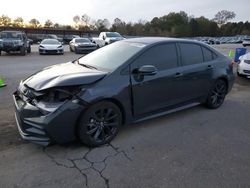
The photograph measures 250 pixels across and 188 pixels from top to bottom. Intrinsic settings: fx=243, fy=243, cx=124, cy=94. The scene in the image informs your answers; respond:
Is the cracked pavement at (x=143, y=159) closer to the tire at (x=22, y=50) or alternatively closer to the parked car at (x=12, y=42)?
the parked car at (x=12, y=42)

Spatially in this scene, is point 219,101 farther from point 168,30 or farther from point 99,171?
point 168,30

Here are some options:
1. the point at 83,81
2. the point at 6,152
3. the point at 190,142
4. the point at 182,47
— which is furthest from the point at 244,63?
the point at 6,152

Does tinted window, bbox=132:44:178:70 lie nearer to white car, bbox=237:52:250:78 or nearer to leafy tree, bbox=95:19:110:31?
white car, bbox=237:52:250:78

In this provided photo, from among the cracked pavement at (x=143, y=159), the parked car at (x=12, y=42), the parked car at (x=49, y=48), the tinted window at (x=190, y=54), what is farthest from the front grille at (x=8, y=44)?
the tinted window at (x=190, y=54)

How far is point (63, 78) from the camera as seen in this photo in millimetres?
3354

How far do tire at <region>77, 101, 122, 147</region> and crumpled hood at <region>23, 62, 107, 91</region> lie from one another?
389 millimetres

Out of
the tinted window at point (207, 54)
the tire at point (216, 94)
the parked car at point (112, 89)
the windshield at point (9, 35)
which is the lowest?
the tire at point (216, 94)

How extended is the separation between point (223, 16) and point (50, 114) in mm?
106019

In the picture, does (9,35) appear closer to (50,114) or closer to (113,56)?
(113,56)

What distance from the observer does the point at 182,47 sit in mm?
4625

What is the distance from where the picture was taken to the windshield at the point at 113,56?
155 inches

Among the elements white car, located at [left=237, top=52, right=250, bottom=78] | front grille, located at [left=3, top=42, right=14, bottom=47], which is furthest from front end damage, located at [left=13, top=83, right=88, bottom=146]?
front grille, located at [left=3, top=42, right=14, bottom=47]

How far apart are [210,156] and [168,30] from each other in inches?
3377

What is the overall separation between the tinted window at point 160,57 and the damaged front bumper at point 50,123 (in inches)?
49.6
